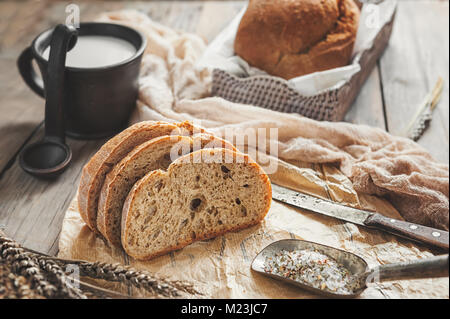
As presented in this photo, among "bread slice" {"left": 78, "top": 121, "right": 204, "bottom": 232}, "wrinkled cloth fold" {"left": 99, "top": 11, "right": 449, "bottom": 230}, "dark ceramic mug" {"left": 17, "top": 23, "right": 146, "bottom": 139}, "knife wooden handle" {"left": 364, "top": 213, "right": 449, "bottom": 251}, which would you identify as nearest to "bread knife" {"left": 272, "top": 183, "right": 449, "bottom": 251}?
"knife wooden handle" {"left": 364, "top": 213, "right": 449, "bottom": 251}

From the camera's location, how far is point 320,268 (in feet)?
4.82

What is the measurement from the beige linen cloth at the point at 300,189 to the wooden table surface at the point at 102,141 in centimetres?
19

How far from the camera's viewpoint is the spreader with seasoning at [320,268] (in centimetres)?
138

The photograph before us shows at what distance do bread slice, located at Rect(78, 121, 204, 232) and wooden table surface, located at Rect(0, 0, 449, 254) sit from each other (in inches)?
8.0

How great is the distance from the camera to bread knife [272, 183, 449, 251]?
157 centimetres

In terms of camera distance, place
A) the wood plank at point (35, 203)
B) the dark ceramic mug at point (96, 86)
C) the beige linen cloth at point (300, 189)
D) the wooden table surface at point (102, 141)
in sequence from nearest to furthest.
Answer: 1. the beige linen cloth at point (300, 189)
2. the wood plank at point (35, 203)
3. the wooden table surface at point (102, 141)
4. the dark ceramic mug at point (96, 86)

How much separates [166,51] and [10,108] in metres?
0.93

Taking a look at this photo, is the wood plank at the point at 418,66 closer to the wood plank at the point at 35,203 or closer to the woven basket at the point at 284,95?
the woven basket at the point at 284,95

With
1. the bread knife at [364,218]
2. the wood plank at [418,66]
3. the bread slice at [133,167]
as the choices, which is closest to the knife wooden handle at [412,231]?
the bread knife at [364,218]

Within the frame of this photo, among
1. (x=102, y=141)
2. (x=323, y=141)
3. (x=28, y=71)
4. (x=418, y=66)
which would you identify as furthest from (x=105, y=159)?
(x=418, y=66)

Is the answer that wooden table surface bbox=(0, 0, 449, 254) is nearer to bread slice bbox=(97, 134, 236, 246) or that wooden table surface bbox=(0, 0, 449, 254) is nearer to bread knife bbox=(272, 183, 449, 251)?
bread slice bbox=(97, 134, 236, 246)

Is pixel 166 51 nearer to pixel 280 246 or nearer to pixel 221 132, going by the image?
pixel 221 132

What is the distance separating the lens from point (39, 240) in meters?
1.67

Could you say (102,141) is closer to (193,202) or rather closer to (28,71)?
(28,71)
